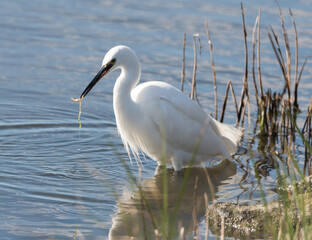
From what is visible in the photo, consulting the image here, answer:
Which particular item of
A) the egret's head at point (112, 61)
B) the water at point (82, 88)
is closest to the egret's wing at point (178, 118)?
the water at point (82, 88)

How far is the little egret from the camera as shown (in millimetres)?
5598

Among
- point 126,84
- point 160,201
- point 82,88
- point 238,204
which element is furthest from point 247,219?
point 82,88

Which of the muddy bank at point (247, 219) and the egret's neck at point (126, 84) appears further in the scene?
the egret's neck at point (126, 84)

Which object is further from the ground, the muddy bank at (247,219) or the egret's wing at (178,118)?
the egret's wing at (178,118)

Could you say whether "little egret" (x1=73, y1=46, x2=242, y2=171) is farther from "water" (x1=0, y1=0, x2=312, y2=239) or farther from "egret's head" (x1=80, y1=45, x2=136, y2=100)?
"water" (x1=0, y1=0, x2=312, y2=239)

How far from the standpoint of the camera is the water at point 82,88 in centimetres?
492

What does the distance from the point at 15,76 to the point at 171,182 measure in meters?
3.35

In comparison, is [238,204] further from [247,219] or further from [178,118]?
[178,118]

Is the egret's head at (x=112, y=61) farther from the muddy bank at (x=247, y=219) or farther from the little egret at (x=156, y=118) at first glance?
the muddy bank at (x=247, y=219)

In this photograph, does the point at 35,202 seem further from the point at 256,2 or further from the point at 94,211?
the point at 256,2

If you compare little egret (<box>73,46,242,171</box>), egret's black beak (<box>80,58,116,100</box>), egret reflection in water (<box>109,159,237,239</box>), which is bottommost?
egret reflection in water (<box>109,159,237,239</box>)

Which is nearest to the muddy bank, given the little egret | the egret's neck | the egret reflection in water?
the egret reflection in water

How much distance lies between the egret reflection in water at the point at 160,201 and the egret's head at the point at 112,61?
1.01m

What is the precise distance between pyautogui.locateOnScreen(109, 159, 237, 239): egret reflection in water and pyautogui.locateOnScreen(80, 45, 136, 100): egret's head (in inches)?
39.8
